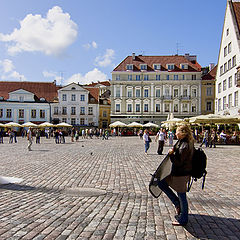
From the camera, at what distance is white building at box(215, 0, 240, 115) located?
108 feet

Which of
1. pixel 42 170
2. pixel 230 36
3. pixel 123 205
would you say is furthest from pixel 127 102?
pixel 123 205

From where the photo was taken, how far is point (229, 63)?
117 ft

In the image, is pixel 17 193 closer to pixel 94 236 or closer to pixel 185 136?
pixel 94 236

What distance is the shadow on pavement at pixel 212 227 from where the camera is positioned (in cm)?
394

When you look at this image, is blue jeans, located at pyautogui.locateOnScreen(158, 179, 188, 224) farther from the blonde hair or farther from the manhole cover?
the manhole cover

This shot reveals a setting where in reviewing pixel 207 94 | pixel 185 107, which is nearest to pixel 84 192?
pixel 185 107

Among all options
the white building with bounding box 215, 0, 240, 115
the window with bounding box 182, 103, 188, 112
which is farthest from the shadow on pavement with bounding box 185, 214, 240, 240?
the window with bounding box 182, 103, 188, 112

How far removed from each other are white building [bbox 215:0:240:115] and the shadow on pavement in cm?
2833

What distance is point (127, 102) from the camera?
56.3 m

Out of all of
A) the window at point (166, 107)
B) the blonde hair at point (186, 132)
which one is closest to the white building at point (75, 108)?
the window at point (166, 107)

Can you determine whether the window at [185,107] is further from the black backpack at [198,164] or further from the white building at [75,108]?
the black backpack at [198,164]

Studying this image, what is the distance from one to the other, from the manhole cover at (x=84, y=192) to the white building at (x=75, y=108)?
172 ft

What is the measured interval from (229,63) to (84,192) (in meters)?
34.3

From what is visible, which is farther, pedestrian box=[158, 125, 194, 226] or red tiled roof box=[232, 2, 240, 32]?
red tiled roof box=[232, 2, 240, 32]
